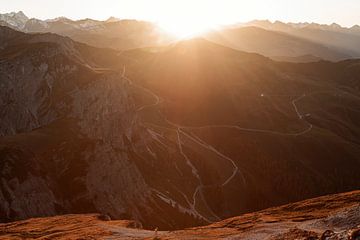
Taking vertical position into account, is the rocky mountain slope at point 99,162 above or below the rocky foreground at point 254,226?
below

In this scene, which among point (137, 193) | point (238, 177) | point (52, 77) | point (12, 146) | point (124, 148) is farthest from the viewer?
point (238, 177)

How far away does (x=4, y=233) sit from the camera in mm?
64250

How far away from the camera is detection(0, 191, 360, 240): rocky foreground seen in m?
42.5

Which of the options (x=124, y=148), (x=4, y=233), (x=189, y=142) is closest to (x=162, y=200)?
(x=124, y=148)

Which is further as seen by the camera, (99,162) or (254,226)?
(99,162)

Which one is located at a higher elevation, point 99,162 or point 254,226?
point 254,226

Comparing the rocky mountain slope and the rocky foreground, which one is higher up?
the rocky foreground

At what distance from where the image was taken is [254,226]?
166ft

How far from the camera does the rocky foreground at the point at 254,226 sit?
42.5m

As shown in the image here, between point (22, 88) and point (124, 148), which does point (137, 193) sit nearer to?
point (124, 148)

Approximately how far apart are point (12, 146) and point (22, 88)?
4331 centimetres

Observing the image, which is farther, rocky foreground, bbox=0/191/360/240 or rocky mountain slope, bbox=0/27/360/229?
rocky mountain slope, bbox=0/27/360/229

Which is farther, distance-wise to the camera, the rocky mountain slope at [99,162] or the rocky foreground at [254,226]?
the rocky mountain slope at [99,162]

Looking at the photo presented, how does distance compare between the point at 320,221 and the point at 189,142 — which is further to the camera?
the point at 189,142
